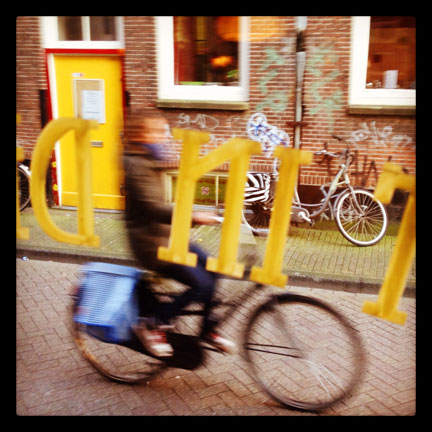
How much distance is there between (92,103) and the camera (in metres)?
3.02

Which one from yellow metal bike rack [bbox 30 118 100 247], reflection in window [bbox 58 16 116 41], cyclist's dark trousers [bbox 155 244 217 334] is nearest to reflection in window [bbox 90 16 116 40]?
reflection in window [bbox 58 16 116 41]

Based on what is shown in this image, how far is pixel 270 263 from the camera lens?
246 centimetres

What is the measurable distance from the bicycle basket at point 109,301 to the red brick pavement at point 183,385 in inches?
14.1

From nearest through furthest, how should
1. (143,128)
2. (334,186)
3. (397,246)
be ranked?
(397,246)
(143,128)
(334,186)

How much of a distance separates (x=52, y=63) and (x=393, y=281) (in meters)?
2.81

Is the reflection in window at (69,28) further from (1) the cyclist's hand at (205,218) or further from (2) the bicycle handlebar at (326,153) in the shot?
(2) the bicycle handlebar at (326,153)

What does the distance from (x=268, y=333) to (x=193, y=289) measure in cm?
55

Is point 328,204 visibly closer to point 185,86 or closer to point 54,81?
point 185,86

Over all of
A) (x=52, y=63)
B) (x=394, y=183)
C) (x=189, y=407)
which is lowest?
(x=189, y=407)

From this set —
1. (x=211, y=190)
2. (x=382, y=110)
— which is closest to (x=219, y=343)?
(x=211, y=190)

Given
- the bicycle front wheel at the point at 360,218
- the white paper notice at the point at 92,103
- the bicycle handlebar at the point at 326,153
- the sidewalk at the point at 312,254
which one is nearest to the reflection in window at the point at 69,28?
the white paper notice at the point at 92,103

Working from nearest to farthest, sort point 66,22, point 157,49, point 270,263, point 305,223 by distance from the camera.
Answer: point 270,263 < point 66,22 < point 157,49 < point 305,223

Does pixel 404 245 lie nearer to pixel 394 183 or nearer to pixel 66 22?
pixel 394 183
